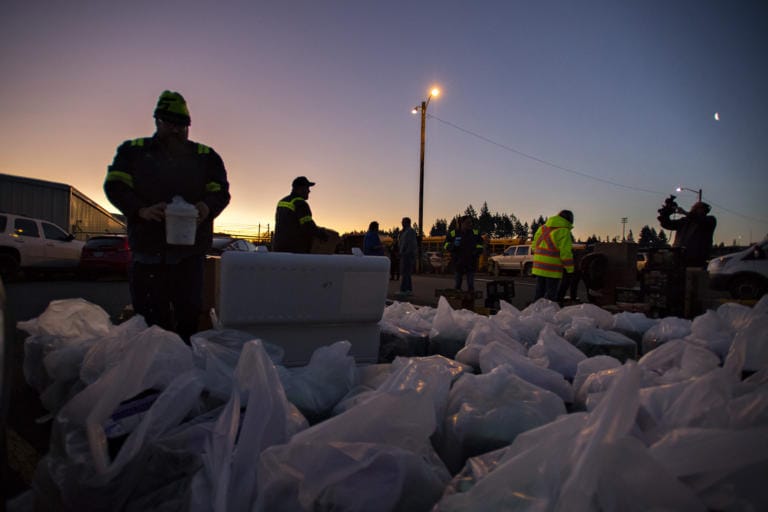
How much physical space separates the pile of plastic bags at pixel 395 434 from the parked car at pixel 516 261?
18723mm

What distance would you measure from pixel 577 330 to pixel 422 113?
19.2 meters

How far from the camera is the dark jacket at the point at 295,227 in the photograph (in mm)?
3980

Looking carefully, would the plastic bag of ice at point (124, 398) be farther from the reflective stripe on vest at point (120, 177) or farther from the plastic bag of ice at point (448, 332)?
the plastic bag of ice at point (448, 332)

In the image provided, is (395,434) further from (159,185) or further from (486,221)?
(486,221)

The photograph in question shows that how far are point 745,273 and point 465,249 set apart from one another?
17.4ft

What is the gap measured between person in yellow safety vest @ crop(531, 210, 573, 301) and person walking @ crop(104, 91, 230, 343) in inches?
179

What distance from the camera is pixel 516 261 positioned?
2019 centimetres

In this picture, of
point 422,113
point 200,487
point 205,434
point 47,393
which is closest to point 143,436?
point 205,434

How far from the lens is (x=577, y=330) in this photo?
2494 mm

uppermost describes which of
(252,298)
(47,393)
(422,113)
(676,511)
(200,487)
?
(422,113)

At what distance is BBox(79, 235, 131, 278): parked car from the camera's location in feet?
34.8

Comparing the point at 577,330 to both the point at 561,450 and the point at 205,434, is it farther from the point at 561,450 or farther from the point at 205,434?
the point at 205,434

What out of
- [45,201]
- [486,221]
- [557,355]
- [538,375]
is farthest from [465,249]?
[486,221]

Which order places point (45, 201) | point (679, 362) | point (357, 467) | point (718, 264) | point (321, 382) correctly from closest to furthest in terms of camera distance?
point (357, 467), point (321, 382), point (679, 362), point (718, 264), point (45, 201)
